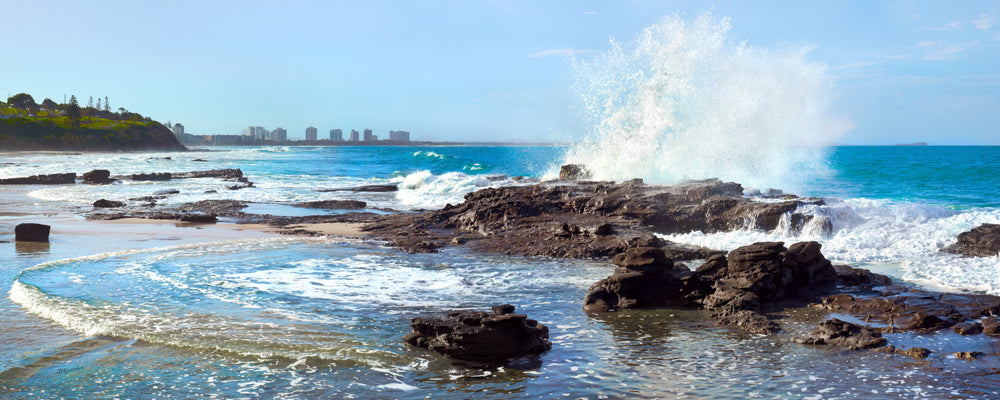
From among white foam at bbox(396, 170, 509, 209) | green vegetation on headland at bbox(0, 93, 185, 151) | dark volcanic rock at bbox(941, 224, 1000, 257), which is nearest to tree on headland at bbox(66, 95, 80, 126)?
green vegetation on headland at bbox(0, 93, 185, 151)

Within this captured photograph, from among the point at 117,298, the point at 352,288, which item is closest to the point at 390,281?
the point at 352,288

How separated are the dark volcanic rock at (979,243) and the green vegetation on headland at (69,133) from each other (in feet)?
347

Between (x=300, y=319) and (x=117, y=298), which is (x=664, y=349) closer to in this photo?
(x=300, y=319)

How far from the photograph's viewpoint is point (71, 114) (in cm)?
11994

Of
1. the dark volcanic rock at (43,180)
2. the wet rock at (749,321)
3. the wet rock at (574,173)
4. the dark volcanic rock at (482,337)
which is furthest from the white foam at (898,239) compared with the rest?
the dark volcanic rock at (43,180)

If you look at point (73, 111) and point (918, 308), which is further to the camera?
point (73, 111)

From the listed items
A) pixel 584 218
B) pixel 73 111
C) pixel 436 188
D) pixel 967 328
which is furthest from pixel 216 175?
pixel 73 111

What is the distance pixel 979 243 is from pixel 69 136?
114190 millimetres

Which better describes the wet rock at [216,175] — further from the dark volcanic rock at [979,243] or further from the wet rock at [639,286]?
the dark volcanic rock at [979,243]

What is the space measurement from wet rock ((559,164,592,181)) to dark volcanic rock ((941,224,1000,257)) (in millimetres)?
12837

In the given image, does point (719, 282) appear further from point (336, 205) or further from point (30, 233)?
point (336, 205)

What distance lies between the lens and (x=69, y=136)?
330 feet

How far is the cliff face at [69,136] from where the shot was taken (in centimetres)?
9325

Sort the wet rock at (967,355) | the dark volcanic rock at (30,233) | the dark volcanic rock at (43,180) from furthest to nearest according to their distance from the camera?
the dark volcanic rock at (43,180) → the dark volcanic rock at (30,233) → the wet rock at (967,355)
